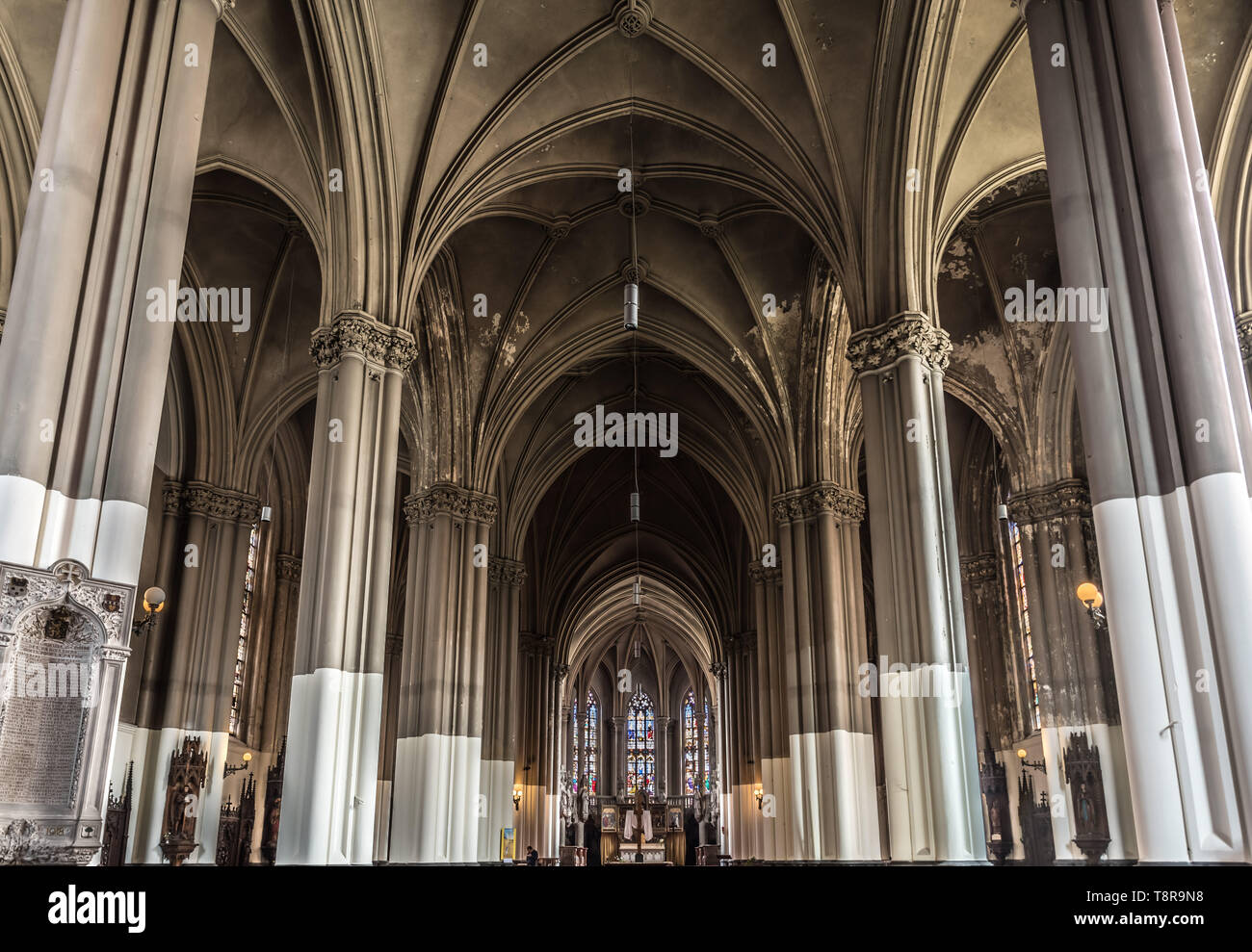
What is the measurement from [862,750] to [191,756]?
12.2 m

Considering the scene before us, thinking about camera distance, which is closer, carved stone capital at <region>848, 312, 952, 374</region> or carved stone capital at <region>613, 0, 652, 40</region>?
carved stone capital at <region>848, 312, 952, 374</region>

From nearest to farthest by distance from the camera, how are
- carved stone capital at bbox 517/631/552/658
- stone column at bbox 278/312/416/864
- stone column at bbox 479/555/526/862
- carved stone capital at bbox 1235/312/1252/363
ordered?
stone column at bbox 278/312/416/864
carved stone capital at bbox 1235/312/1252/363
stone column at bbox 479/555/526/862
carved stone capital at bbox 517/631/552/658

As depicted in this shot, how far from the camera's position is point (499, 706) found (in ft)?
78.7

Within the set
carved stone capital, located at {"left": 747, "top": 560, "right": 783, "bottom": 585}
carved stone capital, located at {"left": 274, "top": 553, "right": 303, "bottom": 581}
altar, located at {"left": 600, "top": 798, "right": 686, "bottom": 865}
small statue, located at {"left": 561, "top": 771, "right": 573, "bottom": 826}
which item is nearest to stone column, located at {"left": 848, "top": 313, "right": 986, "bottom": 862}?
carved stone capital, located at {"left": 747, "top": 560, "right": 783, "bottom": 585}

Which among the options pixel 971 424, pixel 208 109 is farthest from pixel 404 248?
pixel 971 424

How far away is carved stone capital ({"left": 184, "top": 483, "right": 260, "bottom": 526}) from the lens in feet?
63.4

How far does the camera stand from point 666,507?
118 feet

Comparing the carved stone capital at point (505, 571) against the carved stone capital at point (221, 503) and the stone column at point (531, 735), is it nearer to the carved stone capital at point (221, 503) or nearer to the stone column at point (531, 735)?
the carved stone capital at point (221, 503)

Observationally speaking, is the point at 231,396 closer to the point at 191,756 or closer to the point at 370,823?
the point at 191,756

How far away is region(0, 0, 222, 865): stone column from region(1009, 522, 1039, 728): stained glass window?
1774cm

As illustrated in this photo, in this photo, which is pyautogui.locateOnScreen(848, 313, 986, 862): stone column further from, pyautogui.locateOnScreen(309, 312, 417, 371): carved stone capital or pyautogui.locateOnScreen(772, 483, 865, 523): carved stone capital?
pyautogui.locateOnScreen(309, 312, 417, 371): carved stone capital

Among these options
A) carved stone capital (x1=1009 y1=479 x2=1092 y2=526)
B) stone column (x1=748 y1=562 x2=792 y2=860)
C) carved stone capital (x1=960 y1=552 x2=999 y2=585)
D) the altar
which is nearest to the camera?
carved stone capital (x1=1009 y1=479 x2=1092 y2=526)

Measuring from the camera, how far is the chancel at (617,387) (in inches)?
274

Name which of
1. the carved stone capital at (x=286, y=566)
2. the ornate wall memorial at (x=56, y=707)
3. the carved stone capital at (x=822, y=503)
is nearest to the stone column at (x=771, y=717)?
the carved stone capital at (x=822, y=503)
